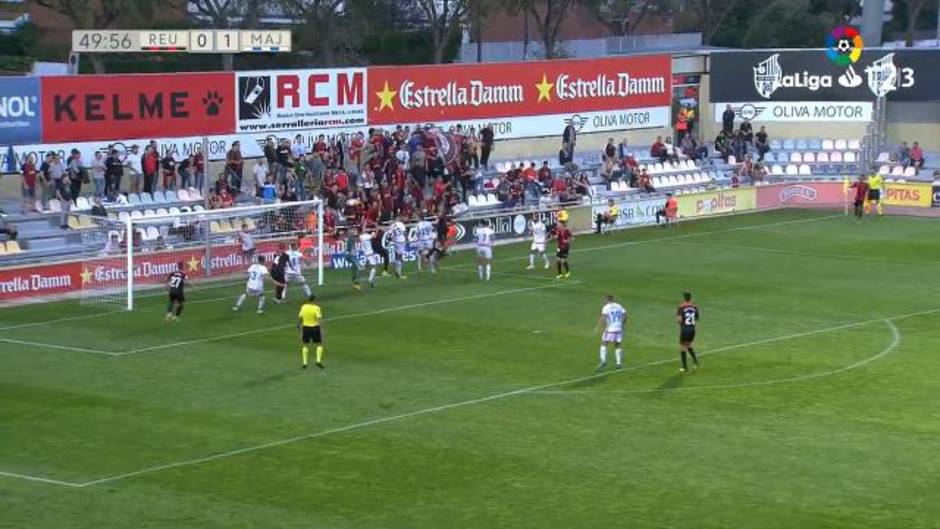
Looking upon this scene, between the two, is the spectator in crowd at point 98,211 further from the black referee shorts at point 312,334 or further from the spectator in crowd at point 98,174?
the black referee shorts at point 312,334

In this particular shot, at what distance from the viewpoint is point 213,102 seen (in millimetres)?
52531

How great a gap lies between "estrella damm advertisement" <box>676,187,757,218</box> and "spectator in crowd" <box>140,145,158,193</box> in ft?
70.5

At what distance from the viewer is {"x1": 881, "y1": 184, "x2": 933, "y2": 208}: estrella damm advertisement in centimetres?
6412

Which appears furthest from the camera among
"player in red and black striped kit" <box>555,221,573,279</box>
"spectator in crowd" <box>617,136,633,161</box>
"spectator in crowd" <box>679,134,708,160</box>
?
"spectator in crowd" <box>679,134,708,160</box>

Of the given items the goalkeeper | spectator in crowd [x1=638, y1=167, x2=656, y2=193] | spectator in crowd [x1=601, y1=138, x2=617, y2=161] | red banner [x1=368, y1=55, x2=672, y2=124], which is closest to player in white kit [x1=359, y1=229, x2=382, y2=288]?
the goalkeeper

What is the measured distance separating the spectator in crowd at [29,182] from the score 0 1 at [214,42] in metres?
7.85

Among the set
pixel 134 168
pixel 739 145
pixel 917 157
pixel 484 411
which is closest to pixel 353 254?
pixel 134 168

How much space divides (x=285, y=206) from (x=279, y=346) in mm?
10206

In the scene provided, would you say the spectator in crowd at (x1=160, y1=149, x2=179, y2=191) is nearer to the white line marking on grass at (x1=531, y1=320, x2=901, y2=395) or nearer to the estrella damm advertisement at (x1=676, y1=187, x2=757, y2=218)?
the estrella damm advertisement at (x1=676, y1=187, x2=757, y2=218)

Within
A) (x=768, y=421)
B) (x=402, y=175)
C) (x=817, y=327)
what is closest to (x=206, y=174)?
(x=402, y=175)

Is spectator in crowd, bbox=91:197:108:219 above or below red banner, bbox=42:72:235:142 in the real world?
below

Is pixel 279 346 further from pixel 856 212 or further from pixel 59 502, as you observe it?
pixel 856 212

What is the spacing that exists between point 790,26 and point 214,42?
189 ft

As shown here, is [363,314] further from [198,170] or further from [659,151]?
[659,151]
